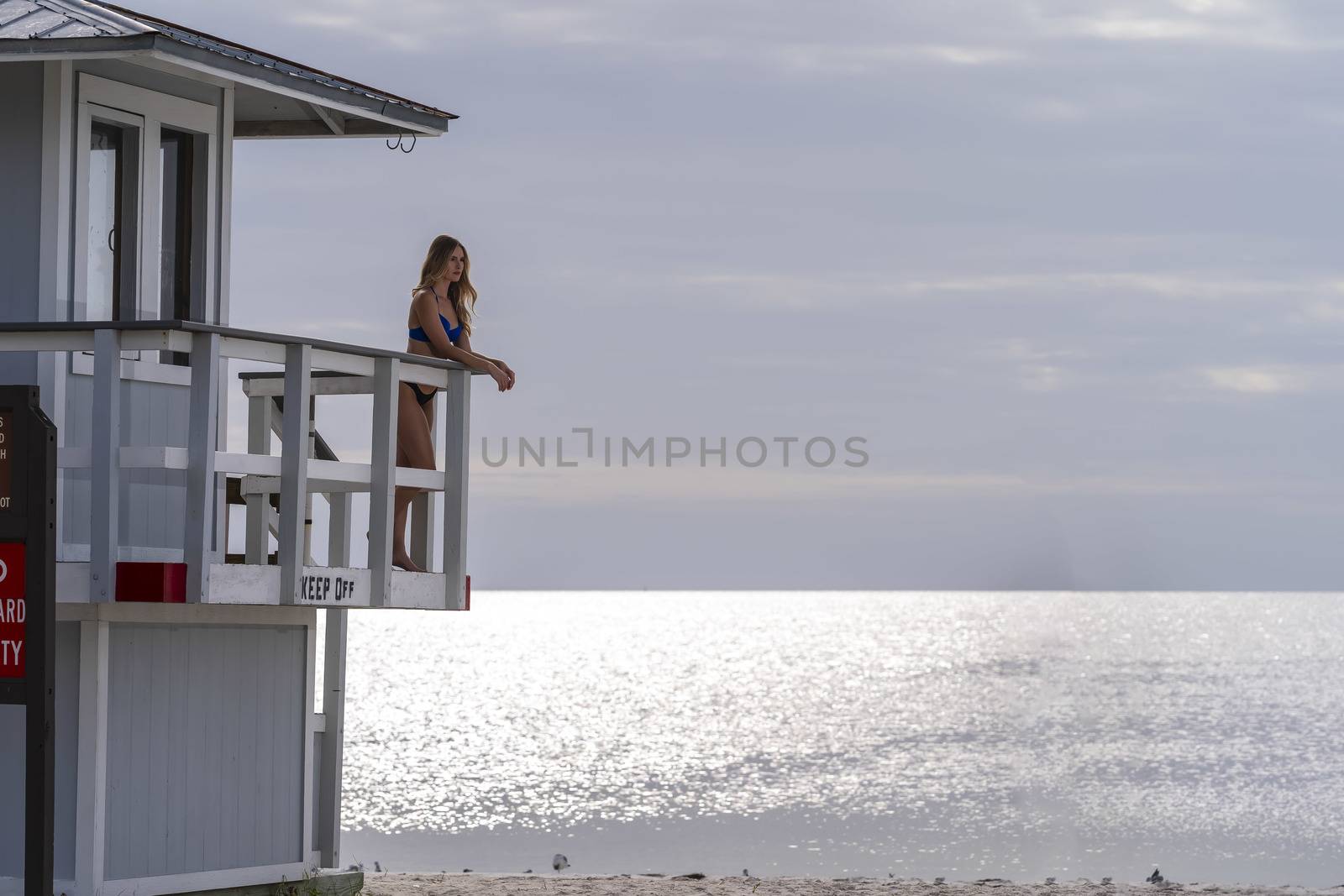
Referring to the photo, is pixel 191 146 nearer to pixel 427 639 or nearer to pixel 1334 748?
pixel 1334 748

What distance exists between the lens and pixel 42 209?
1013cm

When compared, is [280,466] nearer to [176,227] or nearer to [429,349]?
[429,349]

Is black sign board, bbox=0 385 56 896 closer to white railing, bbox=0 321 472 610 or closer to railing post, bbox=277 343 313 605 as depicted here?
white railing, bbox=0 321 472 610

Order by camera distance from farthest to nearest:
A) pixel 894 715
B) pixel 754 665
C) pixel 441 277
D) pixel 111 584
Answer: pixel 754 665 → pixel 894 715 → pixel 441 277 → pixel 111 584

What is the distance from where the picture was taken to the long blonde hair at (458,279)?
1077 cm

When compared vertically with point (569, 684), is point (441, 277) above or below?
above

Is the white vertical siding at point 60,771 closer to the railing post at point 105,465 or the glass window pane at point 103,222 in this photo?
the railing post at point 105,465

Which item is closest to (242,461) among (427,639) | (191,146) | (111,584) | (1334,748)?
(111,584)

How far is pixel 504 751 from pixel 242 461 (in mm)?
44327

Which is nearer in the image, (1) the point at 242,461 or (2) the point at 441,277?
(1) the point at 242,461

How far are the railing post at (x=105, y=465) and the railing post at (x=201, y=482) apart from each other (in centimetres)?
35

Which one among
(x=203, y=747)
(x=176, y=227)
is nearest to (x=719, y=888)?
(x=203, y=747)

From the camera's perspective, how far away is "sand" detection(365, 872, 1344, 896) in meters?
14.7

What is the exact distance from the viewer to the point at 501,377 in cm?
1080
